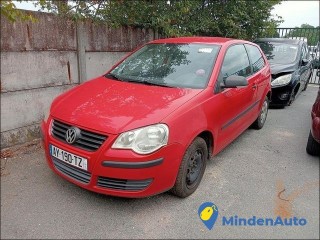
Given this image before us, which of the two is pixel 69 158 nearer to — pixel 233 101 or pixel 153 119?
pixel 153 119

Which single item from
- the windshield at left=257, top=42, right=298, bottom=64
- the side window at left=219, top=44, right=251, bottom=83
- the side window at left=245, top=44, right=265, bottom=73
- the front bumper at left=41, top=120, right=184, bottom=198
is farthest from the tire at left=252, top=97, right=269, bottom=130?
the front bumper at left=41, top=120, right=184, bottom=198

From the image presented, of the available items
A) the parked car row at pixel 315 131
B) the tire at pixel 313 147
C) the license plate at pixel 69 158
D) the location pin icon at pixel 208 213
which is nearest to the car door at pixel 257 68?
the parked car row at pixel 315 131

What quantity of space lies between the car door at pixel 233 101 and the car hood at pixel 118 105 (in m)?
0.40

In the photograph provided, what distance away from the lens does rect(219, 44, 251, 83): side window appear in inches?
139

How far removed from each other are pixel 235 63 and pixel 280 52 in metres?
3.93

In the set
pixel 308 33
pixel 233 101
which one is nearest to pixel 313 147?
pixel 233 101

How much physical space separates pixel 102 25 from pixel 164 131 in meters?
3.10

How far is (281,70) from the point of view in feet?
20.8

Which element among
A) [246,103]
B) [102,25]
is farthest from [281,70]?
[102,25]

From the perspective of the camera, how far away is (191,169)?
3.02 m

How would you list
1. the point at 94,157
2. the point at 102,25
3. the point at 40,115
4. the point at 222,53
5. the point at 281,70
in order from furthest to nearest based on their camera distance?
1. the point at 281,70
2. the point at 102,25
3. the point at 40,115
4. the point at 222,53
5. the point at 94,157

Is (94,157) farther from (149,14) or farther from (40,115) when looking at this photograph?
(149,14)

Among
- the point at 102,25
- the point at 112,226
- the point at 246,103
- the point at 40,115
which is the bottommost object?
Answer: the point at 112,226

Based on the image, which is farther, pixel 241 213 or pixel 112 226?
pixel 241 213
